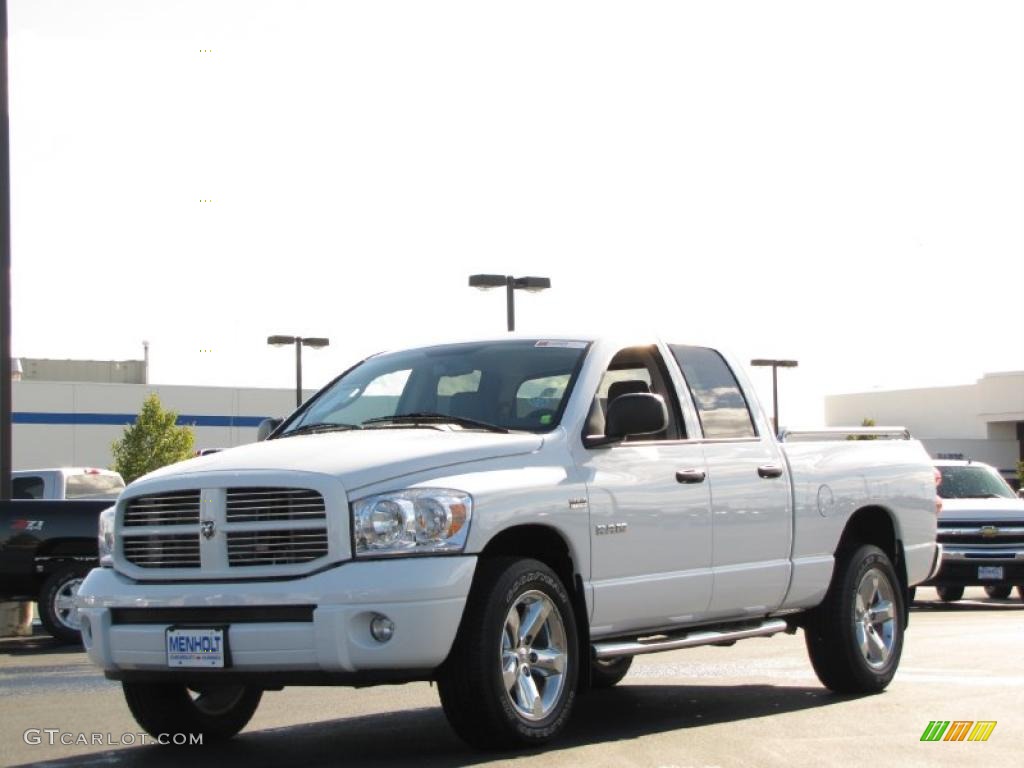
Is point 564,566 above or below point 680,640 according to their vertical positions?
above

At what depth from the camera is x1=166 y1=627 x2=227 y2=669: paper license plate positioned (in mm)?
7562

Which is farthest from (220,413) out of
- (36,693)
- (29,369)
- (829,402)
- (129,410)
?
(36,693)

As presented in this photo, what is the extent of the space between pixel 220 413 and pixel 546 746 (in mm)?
73055

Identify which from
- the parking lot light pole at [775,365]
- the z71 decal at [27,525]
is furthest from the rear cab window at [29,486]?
the parking lot light pole at [775,365]

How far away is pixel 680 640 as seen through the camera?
904cm

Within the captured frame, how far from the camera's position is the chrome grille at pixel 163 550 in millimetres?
7852

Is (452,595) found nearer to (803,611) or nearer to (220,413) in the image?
(803,611)

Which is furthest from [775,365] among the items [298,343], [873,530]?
[873,530]

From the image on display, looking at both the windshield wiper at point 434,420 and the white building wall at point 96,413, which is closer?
the windshield wiper at point 434,420

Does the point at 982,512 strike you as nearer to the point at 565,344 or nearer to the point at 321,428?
the point at 565,344

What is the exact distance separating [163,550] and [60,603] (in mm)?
9304

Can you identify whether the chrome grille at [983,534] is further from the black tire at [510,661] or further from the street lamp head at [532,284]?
the black tire at [510,661]

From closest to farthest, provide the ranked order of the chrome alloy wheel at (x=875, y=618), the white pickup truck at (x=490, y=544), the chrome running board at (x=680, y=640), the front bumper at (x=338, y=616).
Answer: the front bumper at (x=338, y=616), the white pickup truck at (x=490, y=544), the chrome running board at (x=680, y=640), the chrome alloy wheel at (x=875, y=618)

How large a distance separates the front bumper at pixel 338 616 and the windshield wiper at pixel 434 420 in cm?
113
